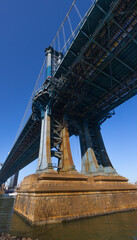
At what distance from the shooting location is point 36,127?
93.7 feet

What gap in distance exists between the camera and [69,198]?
29.7 feet

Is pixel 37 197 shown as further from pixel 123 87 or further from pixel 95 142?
pixel 123 87

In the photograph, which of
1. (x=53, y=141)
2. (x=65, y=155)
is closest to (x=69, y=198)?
(x=65, y=155)

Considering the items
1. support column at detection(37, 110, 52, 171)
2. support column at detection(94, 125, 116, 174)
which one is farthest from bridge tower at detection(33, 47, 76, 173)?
support column at detection(94, 125, 116, 174)

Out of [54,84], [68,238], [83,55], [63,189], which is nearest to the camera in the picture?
[68,238]

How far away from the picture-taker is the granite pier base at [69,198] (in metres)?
7.86

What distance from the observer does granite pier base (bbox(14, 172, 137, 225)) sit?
7855 millimetres

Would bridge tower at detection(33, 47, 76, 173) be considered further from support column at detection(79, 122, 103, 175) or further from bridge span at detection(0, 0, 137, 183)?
support column at detection(79, 122, 103, 175)

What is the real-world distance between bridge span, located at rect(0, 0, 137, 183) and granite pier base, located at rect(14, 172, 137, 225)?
2081 millimetres

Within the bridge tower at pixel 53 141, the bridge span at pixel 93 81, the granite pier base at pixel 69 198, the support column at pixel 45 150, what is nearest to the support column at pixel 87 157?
the bridge span at pixel 93 81

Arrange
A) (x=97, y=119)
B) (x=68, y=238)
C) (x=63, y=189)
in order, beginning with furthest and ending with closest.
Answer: (x=97, y=119) < (x=63, y=189) < (x=68, y=238)

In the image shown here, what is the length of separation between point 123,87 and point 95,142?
9.65 m

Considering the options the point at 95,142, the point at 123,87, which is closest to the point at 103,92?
the point at 123,87

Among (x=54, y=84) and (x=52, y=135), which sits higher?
(x=54, y=84)
